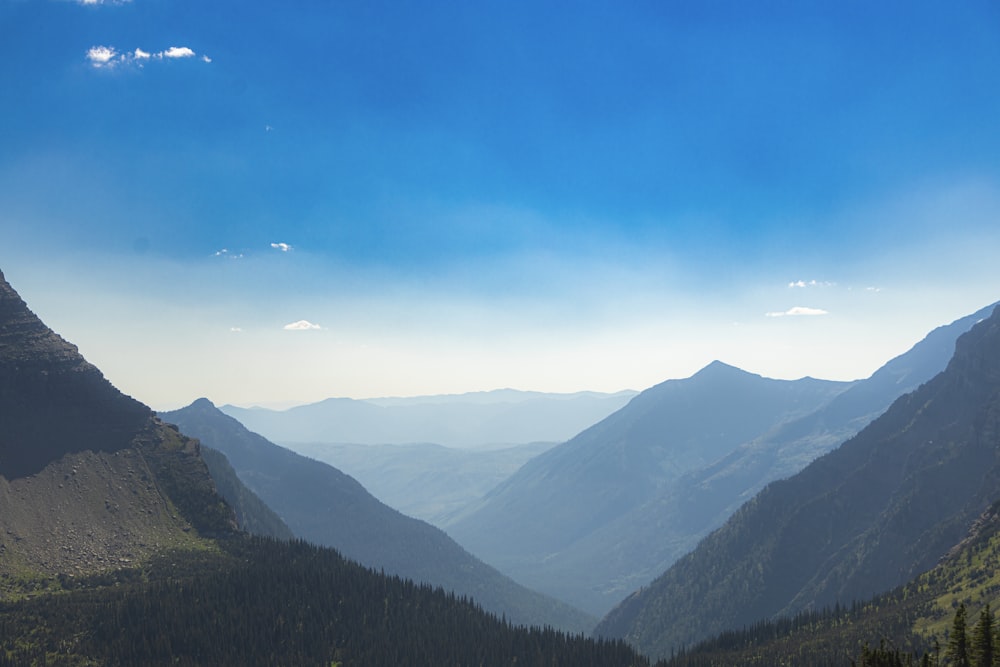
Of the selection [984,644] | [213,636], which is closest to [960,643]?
[984,644]

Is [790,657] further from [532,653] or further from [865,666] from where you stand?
[865,666]

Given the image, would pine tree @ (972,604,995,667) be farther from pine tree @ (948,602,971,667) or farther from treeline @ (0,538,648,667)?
treeline @ (0,538,648,667)

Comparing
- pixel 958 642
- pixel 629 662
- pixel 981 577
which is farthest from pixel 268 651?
pixel 981 577

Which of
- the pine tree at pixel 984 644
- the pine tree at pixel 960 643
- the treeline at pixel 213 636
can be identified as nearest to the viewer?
the pine tree at pixel 984 644

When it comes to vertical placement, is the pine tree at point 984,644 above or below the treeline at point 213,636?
above

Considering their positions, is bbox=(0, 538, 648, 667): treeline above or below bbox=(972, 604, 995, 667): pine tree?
below

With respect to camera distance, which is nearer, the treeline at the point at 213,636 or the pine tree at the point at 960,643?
the pine tree at the point at 960,643

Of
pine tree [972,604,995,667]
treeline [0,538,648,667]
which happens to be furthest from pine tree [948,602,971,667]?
treeline [0,538,648,667]

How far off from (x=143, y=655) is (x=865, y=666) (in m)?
164

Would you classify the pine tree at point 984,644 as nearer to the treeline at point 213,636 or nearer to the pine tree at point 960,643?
the pine tree at point 960,643

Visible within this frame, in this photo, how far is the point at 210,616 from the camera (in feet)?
598

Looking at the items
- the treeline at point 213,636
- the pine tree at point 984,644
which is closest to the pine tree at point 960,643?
the pine tree at point 984,644

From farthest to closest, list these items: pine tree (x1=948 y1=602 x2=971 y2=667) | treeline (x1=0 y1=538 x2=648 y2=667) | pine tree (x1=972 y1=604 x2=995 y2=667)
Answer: treeline (x1=0 y1=538 x2=648 y2=667), pine tree (x1=948 y1=602 x2=971 y2=667), pine tree (x1=972 y1=604 x2=995 y2=667)

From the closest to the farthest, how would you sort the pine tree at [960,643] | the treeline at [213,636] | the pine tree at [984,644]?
1. the pine tree at [984,644]
2. the pine tree at [960,643]
3. the treeline at [213,636]
